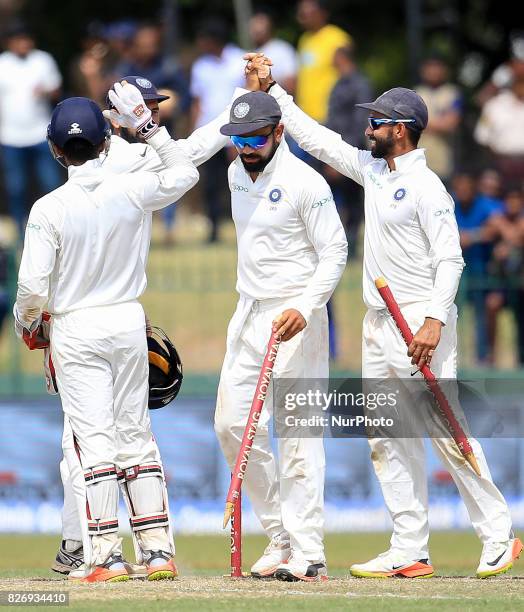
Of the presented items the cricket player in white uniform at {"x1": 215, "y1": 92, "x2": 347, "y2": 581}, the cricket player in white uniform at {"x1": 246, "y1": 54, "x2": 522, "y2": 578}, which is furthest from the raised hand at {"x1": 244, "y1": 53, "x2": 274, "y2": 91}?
the cricket player in white uniform at {"x1": 246, "y1": 54, "x2": 522, "y2": 578}

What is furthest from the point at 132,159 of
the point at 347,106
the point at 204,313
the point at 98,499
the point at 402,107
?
the point at 204,313

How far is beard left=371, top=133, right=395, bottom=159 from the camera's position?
9.45 m

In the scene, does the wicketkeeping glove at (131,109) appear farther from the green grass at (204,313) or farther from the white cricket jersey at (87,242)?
the green grass at (204,313)

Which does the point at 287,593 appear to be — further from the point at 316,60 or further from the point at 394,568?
the point at 316,60

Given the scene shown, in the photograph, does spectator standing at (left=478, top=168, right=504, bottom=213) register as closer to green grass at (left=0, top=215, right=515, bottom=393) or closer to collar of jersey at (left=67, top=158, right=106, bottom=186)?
green grass at (left=0, top=215, right=515, bottom=393)

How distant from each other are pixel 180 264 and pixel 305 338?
26.0ft

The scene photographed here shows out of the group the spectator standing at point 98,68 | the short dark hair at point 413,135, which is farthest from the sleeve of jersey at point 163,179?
the spectator standing at point 98,68

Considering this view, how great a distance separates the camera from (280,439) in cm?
923

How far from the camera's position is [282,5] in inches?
1195

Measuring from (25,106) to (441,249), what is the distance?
31.8 feet

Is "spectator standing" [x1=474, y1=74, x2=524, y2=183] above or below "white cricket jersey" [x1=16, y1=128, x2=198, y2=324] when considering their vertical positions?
above

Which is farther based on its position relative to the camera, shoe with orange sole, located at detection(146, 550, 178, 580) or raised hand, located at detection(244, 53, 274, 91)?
raised hand, located at detection(244, 53, 274, 91)

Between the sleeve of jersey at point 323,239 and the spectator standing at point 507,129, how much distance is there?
8.99 meters

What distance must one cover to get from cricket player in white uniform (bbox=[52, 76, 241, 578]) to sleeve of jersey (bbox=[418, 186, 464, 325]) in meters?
1.40
